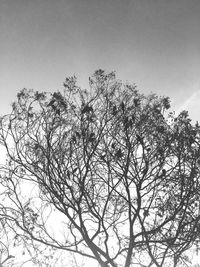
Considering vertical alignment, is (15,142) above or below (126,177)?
above

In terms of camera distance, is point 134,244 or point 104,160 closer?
point 134,244

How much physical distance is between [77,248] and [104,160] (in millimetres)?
3093

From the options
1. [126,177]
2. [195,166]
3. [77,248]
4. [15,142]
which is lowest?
[77,248]

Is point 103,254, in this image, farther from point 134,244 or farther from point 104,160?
point 104,160

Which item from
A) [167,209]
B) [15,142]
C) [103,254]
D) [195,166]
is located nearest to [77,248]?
[103,254]

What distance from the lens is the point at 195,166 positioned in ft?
26.9

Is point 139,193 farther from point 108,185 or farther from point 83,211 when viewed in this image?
point 83,211

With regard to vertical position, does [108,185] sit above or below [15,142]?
below

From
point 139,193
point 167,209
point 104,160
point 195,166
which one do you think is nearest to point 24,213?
point 104,160

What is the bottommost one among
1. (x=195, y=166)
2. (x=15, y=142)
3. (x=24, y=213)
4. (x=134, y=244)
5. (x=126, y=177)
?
(x=134, y=244)

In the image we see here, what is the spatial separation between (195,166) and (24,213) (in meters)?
6.36

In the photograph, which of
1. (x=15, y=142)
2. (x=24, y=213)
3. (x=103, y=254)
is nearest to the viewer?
(x=103, y=254)

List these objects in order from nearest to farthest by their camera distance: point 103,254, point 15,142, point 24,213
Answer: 1. point 103,254
2. point 15,142
3. point 24,213

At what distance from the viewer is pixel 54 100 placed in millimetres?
8023
